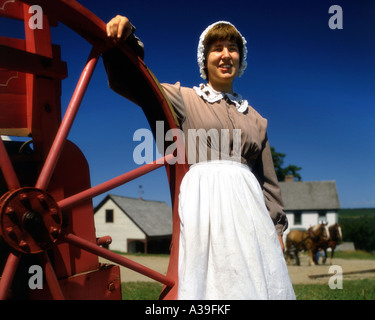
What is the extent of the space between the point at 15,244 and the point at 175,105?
3.24ft

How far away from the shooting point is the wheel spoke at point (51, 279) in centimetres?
183

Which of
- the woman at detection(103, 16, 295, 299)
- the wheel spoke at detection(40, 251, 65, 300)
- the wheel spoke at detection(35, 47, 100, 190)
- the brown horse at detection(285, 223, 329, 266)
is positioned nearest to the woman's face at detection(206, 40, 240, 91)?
the woman at detection(103, 16, 295, 299)

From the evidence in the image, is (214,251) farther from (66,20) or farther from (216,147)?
(66,20)

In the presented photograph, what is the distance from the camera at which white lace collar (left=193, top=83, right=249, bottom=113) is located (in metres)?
2.18

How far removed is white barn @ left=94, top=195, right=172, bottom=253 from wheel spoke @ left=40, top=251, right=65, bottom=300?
28.0 metres

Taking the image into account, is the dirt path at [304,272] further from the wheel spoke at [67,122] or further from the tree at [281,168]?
the tree at [281,168]

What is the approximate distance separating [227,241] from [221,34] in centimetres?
104

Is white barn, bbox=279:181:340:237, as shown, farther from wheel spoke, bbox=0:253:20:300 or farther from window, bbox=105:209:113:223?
wheel spoke, bbox=0:253:20:300

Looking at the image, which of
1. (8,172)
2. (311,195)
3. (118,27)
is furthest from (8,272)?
(311,195)

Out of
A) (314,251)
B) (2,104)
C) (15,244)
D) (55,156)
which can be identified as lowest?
(314,251)

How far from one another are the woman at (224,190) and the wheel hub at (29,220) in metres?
0.57

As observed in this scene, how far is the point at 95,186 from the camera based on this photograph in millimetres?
2061

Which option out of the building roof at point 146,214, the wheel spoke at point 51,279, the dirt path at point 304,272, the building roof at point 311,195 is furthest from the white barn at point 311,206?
the wheel spoke at point 51,279

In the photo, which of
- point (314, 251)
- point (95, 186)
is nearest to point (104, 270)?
point (95, 186)
